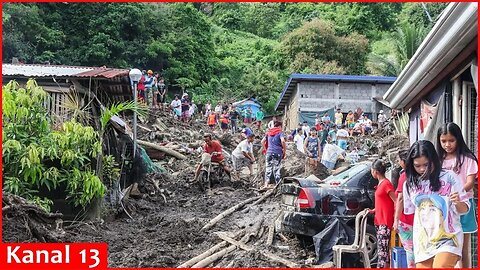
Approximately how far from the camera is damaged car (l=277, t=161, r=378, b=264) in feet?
28.6

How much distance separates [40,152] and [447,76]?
683 cm

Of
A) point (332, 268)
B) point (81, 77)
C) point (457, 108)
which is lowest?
point (332, 268)

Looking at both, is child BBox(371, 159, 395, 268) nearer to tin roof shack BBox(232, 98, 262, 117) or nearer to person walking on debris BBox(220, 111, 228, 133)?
person walking on debris BBox(220, 111, 228, 133)

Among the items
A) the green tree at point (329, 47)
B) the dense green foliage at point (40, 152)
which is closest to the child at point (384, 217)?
the dense green foliage at point (40, 152)

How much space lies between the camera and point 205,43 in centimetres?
4612

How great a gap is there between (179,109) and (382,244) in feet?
67.9

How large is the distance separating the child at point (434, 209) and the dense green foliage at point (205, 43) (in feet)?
98.2

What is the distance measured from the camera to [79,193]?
11.5m

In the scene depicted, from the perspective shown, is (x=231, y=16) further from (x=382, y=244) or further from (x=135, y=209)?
(x=382, y=244)

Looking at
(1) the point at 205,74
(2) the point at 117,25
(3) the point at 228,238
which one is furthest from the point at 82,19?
(3) the point at 228,238

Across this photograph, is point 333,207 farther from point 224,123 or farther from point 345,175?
point 224,123

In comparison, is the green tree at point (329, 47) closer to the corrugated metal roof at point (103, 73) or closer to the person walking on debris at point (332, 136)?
the person walking on debris at point (332, 136)

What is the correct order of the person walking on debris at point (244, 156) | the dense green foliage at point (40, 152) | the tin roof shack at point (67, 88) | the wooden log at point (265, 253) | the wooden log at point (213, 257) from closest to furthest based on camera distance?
1. the wooden log at point (265, 253)
2. the wooden log at point (213, 257)
3. the dense green foliage at point (40, 152)
4. the tin roof shack at point (67, 88)
5. the person walking on debris at point (244, 156)

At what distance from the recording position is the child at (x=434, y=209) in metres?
4.97
